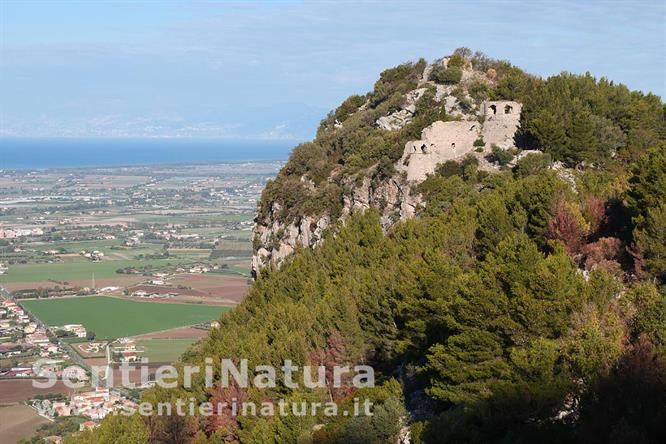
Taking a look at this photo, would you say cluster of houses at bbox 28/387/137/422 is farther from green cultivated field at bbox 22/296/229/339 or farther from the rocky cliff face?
green cultivated field at bbox 22/296/229/339

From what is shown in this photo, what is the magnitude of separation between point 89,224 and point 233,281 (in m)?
42.1

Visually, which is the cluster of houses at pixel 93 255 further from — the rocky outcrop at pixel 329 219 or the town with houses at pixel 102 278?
the rocky outcrop at pixel 329 219

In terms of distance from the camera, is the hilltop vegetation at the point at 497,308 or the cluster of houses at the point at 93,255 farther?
the cluster of houses at the point at 93,255

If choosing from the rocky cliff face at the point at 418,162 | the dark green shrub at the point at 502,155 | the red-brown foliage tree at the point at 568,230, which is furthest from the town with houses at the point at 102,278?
the dark green shrub at the point at 502,155

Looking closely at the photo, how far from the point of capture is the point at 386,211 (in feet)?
101

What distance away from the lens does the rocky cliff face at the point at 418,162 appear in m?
30.4

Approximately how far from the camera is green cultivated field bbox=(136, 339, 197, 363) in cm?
4397

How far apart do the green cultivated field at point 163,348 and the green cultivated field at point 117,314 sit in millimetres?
3041

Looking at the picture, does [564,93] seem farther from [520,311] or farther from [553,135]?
[520,311]

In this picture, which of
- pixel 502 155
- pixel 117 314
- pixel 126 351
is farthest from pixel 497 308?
pixel 117 314

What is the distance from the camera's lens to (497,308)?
14.7 meters

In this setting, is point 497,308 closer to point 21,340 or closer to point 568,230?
point 568,230

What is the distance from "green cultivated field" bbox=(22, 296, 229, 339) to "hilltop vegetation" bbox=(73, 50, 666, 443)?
24.1 m

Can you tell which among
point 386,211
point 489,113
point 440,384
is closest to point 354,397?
point 440,384
